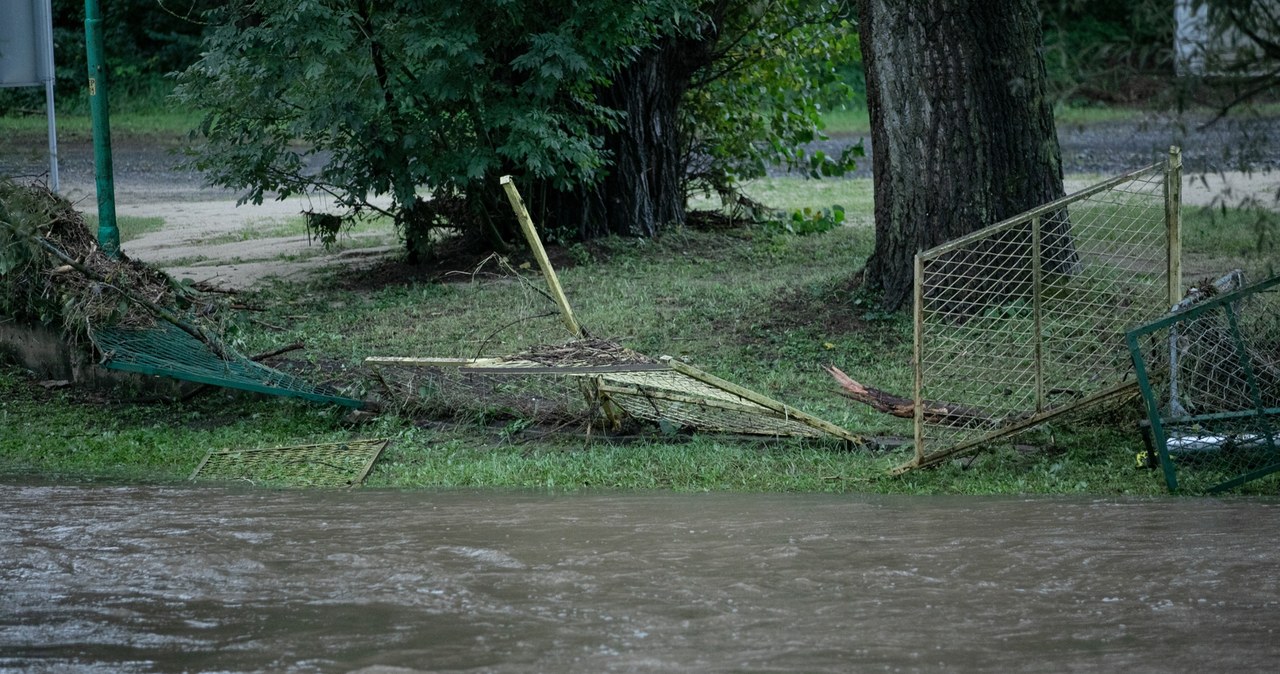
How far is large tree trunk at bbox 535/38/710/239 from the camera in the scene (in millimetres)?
14875

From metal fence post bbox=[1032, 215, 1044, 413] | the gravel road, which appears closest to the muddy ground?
the gravel road

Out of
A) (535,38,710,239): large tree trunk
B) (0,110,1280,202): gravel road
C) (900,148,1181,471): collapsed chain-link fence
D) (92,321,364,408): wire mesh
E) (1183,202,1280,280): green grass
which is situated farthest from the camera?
(0,110,1280,202): gravel road

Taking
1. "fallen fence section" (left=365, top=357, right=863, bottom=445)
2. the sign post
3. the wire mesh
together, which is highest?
the sign post

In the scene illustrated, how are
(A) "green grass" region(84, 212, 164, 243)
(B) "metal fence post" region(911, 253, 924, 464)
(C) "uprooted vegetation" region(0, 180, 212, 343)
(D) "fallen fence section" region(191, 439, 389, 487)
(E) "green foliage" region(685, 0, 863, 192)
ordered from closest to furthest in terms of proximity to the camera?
(B) "metal fence post" region(911, 253, 924, 464), (D) "fallen fence section" region(191, 439, 389, 487), (C) "uprooted vegetation" region(0, 180, 212, 343), (E) "green foliage" region(685, 0, 863, 192), (A) "green grass" region(84, 212, 164, 243)

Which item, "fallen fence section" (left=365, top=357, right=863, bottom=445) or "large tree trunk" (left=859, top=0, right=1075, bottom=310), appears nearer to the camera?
"fallen fence section" (left=365, top=357, right=863, bottom=445)

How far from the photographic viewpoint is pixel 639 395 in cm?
855

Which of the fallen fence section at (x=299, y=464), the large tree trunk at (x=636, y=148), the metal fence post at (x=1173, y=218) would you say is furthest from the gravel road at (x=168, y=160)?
the metal fence post at (x=1173, y=218)

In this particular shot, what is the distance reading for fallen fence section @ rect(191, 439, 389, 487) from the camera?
7.98 meters

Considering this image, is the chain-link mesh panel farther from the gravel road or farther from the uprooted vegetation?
the gravel road

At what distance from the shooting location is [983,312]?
10.7 m

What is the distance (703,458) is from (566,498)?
1068 millimetres

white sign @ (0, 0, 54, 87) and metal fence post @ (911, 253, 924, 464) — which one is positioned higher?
white sign @ (0, 0, 54, 87)

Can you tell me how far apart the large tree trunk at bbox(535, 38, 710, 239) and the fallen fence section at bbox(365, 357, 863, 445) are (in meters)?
5.53

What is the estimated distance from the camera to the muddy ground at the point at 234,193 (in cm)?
1043
